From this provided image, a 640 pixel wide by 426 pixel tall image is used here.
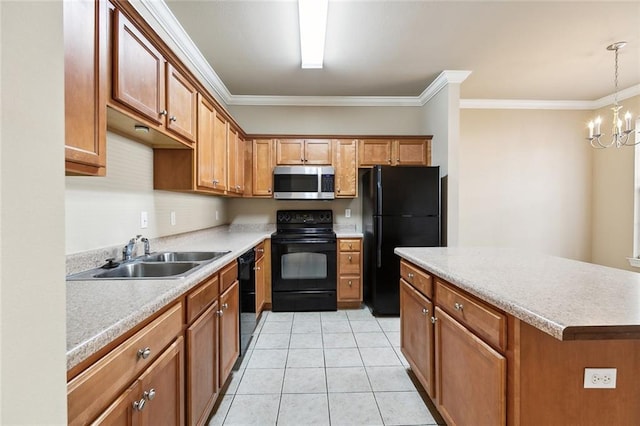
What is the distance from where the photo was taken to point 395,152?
3799 mm

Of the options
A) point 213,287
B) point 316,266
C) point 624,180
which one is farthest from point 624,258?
point 213,287

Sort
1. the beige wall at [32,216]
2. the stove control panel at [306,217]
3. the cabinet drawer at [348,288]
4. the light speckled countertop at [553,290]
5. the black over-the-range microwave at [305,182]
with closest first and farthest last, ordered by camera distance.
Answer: the beige wall at [32,216] < the light speckled countertop at [553,290] < the cabinet drawer at [348,288] < the black over-the-range microwave at [305,182] < the stove control panel at [306,217]

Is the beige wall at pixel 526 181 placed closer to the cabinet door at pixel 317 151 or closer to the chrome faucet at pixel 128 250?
the cabinet door at pixel 317 151

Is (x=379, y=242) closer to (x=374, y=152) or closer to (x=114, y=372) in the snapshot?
(x=374, y=152)

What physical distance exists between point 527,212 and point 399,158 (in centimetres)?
213

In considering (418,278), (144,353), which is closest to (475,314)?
(418,278)

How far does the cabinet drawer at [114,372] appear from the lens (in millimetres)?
719

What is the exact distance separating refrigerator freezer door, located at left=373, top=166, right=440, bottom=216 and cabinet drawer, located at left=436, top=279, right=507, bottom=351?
1785mm

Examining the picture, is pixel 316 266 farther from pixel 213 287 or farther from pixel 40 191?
pixel 40 191

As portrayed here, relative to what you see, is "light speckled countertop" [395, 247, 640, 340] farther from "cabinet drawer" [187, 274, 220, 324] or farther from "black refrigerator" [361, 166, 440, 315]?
"black refrigerator" [361, 166, 440, 315]

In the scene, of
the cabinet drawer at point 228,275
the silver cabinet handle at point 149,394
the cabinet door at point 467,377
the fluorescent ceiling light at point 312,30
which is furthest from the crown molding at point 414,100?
the silver cabinet handle at point 149,394

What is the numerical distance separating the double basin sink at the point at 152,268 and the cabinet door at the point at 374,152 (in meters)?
2.31

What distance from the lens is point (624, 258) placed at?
3822 mm

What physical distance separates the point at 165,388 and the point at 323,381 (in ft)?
4.11
